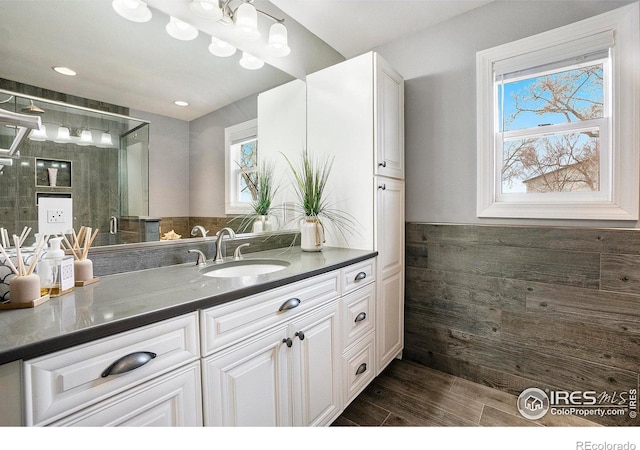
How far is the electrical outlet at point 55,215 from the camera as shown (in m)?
1.07

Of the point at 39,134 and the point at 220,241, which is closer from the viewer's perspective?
the point at 39,134

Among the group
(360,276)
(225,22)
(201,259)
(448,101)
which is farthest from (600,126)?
(201,259)

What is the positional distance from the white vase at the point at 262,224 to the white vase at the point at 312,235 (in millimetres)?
273

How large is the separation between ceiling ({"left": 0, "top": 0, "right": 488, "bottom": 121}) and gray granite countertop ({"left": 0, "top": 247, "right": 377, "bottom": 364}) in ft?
2.51

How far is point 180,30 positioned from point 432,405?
2386mm

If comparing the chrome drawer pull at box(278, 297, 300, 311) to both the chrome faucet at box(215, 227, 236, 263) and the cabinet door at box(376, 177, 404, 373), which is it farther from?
the cabinet door at box(376, 177, 404, 373)

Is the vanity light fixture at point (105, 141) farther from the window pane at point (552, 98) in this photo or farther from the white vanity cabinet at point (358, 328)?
the window pane at point (552, 98)

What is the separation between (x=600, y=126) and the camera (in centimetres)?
158

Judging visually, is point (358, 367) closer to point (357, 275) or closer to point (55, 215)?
point (357, 275)

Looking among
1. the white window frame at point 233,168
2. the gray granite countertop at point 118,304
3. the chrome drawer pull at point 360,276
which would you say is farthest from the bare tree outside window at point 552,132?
the white window frame at point 233,168

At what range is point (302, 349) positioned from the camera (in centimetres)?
127

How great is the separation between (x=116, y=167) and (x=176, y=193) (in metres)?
0.29
